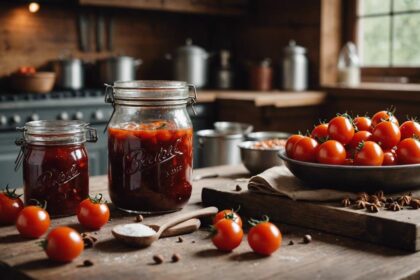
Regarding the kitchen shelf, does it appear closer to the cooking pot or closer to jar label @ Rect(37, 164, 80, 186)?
the cooking pot

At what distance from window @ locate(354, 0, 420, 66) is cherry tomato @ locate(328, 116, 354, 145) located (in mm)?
2788

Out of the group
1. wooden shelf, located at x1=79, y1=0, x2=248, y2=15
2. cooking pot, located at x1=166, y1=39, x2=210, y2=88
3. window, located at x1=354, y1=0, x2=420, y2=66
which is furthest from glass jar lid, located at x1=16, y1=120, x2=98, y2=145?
window, located at x1=354, y1=0, x2=420, y2=66

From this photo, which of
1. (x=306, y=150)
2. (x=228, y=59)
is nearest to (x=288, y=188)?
(x=306, y=150)

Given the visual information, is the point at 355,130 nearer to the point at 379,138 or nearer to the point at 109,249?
the point at 379,138

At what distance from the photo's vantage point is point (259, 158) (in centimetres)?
175

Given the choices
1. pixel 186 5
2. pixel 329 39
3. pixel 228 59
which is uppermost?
pixel 186 5

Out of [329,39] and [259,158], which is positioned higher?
[329,39]

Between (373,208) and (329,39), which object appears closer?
(373,208)

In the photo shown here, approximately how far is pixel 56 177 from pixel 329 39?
3.29 metres

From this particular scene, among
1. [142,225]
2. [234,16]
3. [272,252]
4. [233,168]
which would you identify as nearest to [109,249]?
[142,225]

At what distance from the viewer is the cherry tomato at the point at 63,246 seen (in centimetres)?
101

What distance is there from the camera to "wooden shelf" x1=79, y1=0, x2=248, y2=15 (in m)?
3.83

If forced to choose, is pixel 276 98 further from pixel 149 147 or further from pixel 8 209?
pixel 8 209

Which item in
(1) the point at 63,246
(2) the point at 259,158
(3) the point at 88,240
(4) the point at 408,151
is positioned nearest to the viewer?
(1) the point at 63,246
